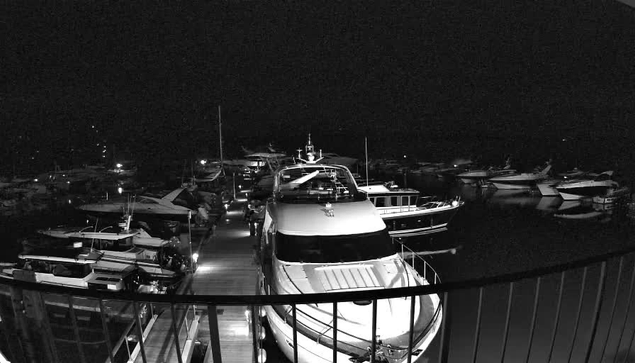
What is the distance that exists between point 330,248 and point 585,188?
36.4m

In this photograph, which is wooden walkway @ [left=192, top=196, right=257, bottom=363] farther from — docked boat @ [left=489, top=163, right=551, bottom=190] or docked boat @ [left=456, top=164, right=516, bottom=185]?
docked boat @ [left=456, top=164, right=516, bottom=185]

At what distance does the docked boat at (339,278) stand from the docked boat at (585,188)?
110 ft

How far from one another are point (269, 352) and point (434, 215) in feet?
44.2

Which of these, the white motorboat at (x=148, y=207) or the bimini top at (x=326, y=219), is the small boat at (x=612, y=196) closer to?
the bimini top at (x=326, y=219)

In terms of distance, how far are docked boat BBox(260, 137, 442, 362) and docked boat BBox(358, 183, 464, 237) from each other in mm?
9862

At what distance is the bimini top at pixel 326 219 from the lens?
750 centimetres

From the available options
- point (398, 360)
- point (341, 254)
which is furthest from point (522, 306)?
point (398, 360)

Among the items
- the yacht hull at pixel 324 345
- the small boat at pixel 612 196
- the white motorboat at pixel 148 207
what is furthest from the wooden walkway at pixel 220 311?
the small boat at pixel 612 196

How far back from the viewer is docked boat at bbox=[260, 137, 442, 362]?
18.0 ft

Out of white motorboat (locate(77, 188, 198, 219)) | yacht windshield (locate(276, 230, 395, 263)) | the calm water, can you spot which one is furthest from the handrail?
white motorboat (locate(77, 188, 198, 219))

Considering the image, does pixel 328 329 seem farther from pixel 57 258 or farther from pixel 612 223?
pixel 612 223

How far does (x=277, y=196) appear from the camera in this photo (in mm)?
9453

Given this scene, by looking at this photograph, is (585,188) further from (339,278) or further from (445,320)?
(445,320)

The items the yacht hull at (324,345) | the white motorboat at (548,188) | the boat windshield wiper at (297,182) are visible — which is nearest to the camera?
the yacht hull at (324,345)
